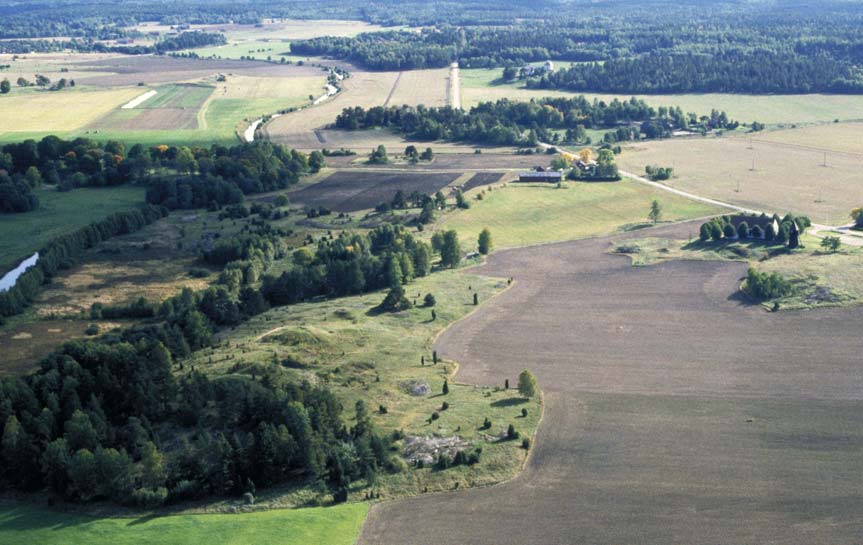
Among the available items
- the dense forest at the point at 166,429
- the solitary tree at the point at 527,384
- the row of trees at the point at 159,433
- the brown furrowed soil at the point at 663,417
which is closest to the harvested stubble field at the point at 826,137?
the brown furrowed soil at the point at 663,417

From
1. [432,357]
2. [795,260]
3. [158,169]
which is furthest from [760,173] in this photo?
[158,169]

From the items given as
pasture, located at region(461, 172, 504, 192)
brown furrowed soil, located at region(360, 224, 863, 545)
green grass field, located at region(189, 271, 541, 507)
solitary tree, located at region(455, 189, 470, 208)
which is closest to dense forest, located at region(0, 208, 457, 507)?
green grass field, located at region(189, 271, 541, 507)

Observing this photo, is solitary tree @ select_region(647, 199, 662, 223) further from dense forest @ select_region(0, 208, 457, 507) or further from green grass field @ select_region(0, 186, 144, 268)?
green grass field @ select_region(0, 186, 144, 268)

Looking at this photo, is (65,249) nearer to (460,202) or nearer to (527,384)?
(460,202)

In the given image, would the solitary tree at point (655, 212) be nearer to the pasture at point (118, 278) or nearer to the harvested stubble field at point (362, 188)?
the harvested stubble field at point (362, 188)

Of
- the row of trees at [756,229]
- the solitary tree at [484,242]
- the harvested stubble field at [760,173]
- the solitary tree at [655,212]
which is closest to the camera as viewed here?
the row of trees at [756,229]

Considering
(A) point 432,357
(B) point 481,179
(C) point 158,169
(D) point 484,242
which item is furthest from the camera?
(C) point 158,169
